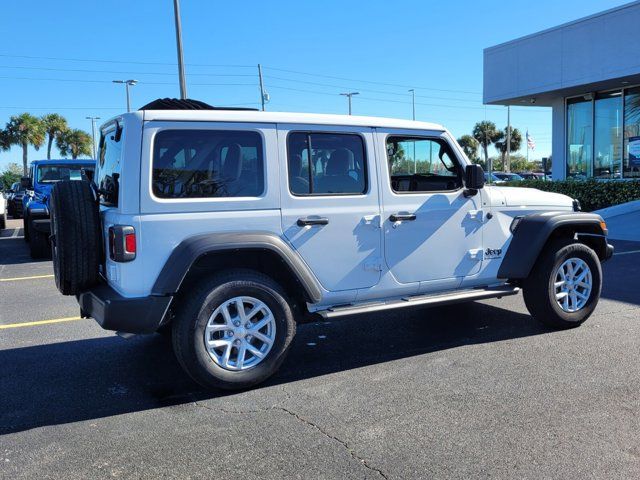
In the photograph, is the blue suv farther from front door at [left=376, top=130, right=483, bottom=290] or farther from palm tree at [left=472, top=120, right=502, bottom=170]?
palm tree at [left=472, top=120, right=502, bottom=170]

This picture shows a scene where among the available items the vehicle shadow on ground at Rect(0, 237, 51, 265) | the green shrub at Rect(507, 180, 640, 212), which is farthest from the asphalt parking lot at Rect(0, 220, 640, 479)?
the green shrub at Rect(507, 180, 640, 212)

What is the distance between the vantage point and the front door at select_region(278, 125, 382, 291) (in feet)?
14.2

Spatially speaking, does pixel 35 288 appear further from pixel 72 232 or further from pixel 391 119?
pixel 391 119

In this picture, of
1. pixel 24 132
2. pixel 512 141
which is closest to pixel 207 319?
pixel 24 132

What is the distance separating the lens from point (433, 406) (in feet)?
12.6

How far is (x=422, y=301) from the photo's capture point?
479 cm

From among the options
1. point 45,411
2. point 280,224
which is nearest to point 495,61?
point 280,224

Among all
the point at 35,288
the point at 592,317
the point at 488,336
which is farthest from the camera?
the point at 35,288

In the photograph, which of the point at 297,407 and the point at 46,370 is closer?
the point at 297,407

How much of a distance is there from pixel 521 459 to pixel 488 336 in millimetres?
2402

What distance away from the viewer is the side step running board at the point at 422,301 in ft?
14.7

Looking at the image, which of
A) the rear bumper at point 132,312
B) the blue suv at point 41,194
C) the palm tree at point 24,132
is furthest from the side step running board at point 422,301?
the palm tree at point 24,132

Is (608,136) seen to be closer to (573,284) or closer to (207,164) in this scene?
(573,284)

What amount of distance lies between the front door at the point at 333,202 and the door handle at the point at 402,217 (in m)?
0.15
